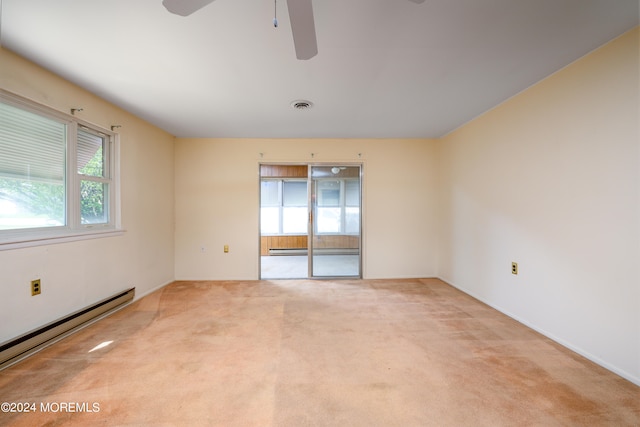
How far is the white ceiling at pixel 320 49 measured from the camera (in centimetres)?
148

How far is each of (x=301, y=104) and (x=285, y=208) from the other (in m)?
4.60

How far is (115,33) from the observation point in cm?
166

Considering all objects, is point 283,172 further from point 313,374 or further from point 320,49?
point 313,374

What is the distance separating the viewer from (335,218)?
4.38 metres

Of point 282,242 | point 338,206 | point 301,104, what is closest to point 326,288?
point 338,206

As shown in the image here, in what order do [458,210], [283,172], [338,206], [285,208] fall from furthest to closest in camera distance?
[285,208] < [283,172] < [338,206] < [458,210]

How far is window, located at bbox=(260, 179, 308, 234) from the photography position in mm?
7113

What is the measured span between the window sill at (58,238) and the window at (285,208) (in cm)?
433

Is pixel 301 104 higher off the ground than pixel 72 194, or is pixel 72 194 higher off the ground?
→ pixel 301 104

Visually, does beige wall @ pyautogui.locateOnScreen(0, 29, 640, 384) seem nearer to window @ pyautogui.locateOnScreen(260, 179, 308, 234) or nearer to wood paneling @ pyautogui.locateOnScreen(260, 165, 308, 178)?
wood paneling @ pyautogui.locateOnScreen(260, 165, 308, 178)

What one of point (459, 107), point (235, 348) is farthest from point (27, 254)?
point (459, 107)

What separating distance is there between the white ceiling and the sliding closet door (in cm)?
150

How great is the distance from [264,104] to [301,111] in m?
0.45

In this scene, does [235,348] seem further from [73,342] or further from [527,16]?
[527,16]
